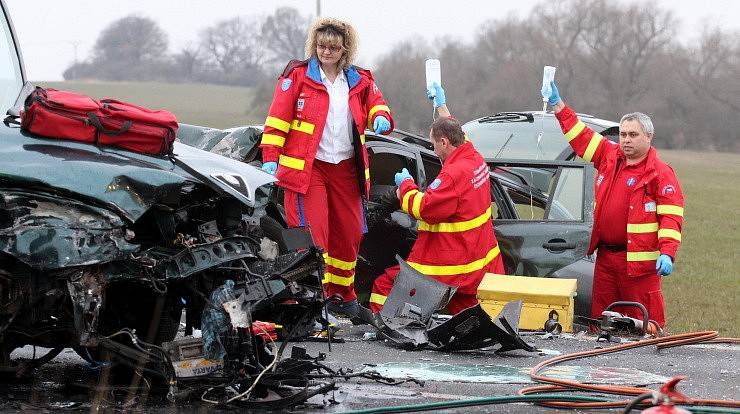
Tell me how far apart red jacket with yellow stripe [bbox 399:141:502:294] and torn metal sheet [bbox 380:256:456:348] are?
0.35 metres

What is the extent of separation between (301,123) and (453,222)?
1.24 m

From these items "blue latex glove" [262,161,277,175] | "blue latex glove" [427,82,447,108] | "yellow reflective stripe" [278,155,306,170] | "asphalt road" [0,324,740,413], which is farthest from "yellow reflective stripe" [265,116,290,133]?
"blue latex glove" [427,82,447,108]

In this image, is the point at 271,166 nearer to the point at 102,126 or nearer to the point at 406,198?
the point at 406,198

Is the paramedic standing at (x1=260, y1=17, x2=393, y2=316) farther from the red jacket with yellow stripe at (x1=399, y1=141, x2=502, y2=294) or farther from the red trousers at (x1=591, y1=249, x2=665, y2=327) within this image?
the red trousers at (x1=591, y1=249, x2=665, y2=327)

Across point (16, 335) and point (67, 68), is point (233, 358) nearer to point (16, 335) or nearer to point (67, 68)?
point (16, 335)

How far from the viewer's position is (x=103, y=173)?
4812 mm

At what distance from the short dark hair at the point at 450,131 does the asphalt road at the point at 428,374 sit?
4.59 ft

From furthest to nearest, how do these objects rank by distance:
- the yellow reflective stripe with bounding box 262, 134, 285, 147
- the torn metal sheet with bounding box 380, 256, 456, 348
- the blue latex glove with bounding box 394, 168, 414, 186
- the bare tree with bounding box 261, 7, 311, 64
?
1. the bare tree with bounding box 261, 7, 311, 64
2. the blue latex glove with bounding box 394, 168, 414, 186
3. the yellow reflective stripe with bounding box 262, 134, 285, 147
4. the torn metal sheet with bounding box 380, 256, 456, 348

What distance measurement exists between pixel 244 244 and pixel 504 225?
381 centimetres

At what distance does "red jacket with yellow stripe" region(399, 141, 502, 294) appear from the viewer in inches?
314

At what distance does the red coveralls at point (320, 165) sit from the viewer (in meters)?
7.74

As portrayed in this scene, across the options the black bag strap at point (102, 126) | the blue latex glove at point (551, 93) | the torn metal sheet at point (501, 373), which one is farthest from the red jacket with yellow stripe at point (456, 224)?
the black bag strap at point (102, 126)

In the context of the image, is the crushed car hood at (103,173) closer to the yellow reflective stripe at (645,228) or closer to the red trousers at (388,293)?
the red trousers at (388,293)

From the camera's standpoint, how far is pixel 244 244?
202 inches
